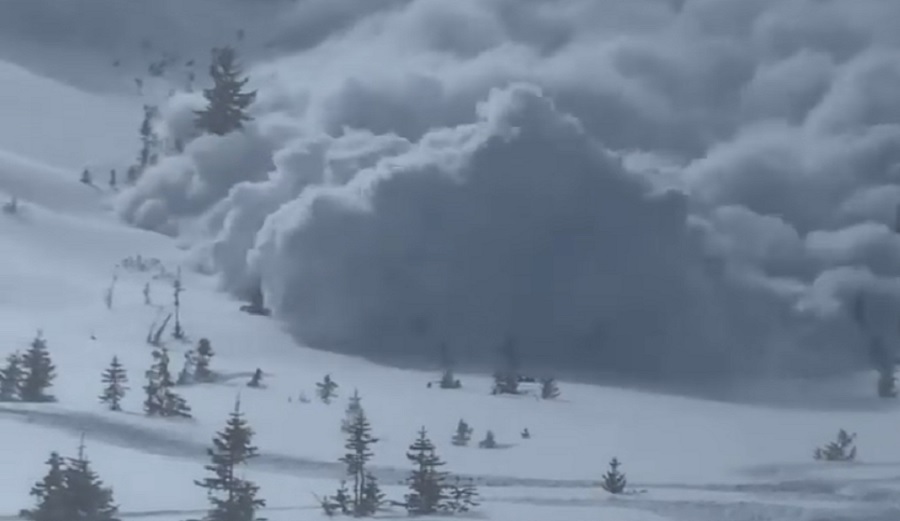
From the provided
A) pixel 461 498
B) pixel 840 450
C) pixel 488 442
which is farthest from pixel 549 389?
pixel 840 450

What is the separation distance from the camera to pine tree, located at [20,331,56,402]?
1136cm

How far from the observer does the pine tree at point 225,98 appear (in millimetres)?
16203

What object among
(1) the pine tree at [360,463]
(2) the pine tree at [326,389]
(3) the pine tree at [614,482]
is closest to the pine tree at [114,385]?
(2) the pine tree at [326,389]

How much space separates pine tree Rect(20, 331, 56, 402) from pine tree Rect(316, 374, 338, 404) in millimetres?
1819

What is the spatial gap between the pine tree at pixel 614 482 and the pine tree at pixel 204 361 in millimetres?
2916

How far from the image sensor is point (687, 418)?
11.9 metres

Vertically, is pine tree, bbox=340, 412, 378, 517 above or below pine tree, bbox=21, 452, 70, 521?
above

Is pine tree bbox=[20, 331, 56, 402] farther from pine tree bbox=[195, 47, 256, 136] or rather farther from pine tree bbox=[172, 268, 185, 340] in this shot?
pine tree bbox=[195, 47, 256, 136]

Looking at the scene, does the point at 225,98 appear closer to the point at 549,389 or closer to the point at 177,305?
the point at 177,305

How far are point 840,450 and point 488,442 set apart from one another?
7.88ft

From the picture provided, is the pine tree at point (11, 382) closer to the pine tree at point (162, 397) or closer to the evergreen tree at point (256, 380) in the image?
the pine tree at point (162, 397)

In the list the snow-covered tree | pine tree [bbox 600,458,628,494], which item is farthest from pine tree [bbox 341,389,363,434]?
pine tree [bbox 600,458,628,494]

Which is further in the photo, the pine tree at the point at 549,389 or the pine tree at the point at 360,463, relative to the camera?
the pine tree at the point at 549,389

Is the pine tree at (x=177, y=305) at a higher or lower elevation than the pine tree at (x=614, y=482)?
higher
